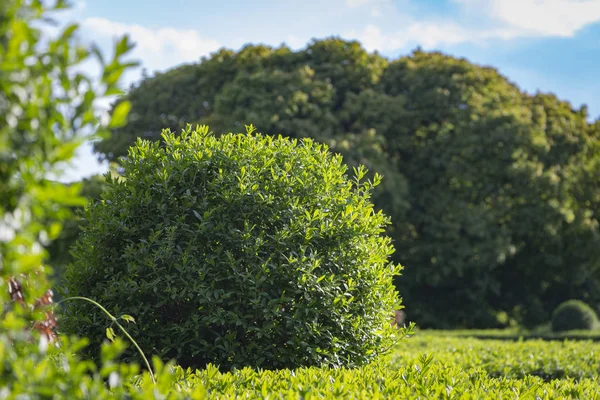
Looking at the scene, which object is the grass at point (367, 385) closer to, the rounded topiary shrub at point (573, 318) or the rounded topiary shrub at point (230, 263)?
the rounded topiary shrub at point (230, 263)

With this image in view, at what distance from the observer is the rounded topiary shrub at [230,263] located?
224 inches

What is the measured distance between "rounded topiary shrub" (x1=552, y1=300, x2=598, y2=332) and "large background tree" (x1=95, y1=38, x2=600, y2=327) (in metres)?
2.79

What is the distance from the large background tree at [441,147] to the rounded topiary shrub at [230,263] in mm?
14389

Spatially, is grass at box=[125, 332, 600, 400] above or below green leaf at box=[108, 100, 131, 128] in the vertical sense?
below

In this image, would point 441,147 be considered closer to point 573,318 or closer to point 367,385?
point 573,318

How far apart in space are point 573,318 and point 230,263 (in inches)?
662

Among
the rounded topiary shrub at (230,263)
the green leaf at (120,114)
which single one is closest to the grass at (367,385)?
the rounded topiary shrub at (230,263)

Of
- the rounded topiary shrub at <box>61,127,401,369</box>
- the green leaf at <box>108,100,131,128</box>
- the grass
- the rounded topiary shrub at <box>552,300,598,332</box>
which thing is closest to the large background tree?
the rounded topiary shrub at <box>552,300,598,332</box>

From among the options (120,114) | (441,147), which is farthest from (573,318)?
(120,114)

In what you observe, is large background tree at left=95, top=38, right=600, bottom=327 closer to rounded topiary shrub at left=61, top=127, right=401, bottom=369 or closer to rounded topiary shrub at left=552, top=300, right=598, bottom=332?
rounded topiary shrub at left=552, top=300, right=598, bottom=332

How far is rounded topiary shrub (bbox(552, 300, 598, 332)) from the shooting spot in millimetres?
19500

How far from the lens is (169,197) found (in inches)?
233

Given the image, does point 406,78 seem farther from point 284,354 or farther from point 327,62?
point 284,354

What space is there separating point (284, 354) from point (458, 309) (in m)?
20.0
